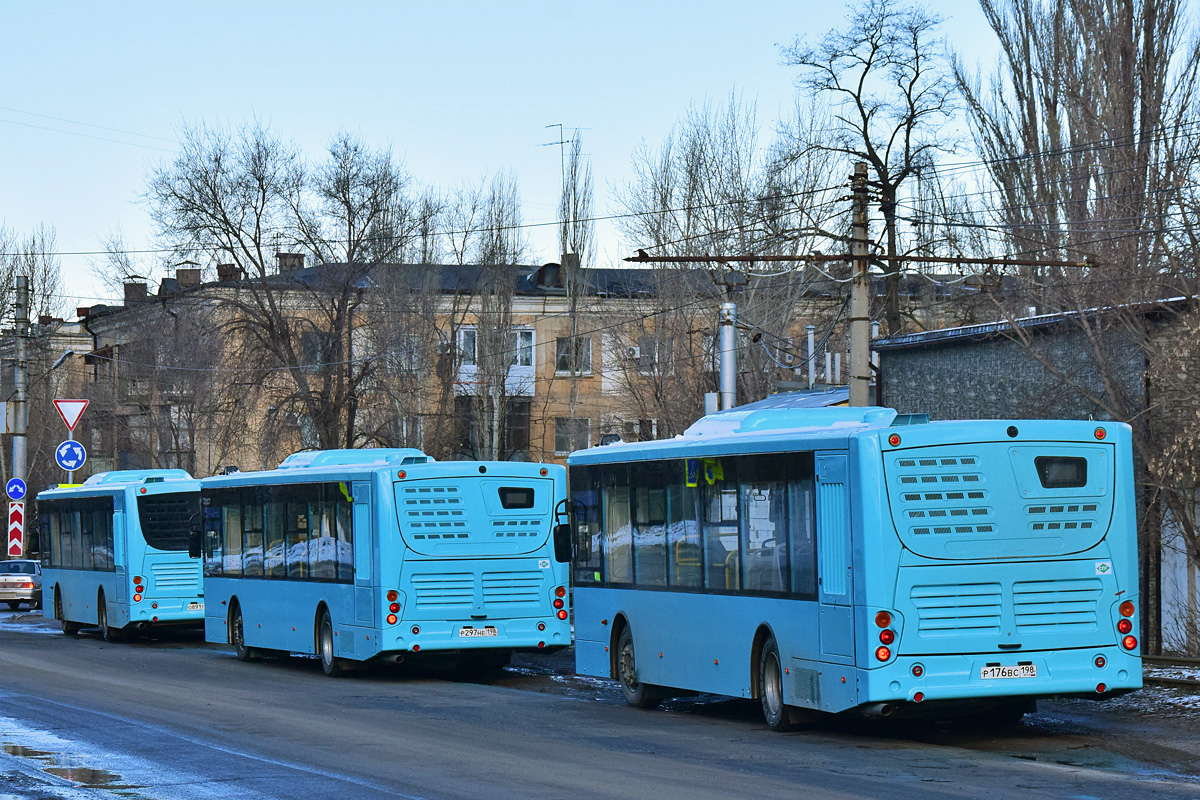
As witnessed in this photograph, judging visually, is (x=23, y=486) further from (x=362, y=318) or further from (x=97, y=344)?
(x=97, y=344)

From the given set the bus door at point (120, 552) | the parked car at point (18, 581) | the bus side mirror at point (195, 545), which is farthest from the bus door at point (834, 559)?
the parked car at point (18, 581)

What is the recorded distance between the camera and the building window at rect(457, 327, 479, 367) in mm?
59984

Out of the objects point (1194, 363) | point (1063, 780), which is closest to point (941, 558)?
point (1063, 780)

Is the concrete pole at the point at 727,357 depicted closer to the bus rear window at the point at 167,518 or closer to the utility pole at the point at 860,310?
the utility pole at the point at 860,310

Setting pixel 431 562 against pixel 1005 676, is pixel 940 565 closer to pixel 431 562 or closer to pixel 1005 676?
pixel 1005 676

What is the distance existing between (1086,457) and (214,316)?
46.5m

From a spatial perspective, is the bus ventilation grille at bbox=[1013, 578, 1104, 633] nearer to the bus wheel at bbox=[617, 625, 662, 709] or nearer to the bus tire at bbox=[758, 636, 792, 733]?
the bus tire at bbox=[758, 636, 792, 733]

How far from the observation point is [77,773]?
38.0 feet

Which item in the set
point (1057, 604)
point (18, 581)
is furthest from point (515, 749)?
point (18, 581)

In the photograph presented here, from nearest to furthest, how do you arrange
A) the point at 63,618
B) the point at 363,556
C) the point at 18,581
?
1. the point at 363,556
2. the point at 63,618
3. the point at 18,581

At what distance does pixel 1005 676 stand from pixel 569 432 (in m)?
53.2

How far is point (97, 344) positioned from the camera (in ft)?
261

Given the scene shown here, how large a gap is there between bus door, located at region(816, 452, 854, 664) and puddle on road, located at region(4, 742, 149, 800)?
544cm

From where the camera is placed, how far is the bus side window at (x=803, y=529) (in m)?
13.5
